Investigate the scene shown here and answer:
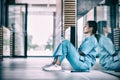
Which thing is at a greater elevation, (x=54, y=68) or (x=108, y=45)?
(x=108, y=45)

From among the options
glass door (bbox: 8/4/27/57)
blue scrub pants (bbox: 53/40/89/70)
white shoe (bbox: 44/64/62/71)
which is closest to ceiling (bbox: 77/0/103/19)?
glass door (bbox: 8/4/27/57)

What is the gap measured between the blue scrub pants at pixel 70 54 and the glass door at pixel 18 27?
28.5 feet

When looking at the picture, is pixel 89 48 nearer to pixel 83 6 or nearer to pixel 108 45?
pixel 108 45

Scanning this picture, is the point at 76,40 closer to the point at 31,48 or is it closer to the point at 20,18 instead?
the point at 20,18

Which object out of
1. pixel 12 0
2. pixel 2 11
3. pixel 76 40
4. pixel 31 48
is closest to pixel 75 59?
pixel 76 40

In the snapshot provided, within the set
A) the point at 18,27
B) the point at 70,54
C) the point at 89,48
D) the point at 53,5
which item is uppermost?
the point at 53,5

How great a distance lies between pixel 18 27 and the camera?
45.6ft

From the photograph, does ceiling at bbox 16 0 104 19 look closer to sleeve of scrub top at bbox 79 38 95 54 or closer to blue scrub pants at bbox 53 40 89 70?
blue scrub pants at bbox 53 40 89 70

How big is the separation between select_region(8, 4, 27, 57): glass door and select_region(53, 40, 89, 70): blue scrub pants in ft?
28.5

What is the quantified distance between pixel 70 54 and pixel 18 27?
9.03 m

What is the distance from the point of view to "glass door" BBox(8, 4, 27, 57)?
13.7 m

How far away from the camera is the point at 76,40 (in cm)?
970

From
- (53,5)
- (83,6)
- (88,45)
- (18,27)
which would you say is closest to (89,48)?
(88,45)

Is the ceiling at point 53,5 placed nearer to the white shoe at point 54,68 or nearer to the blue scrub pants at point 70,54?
the white shoe at point 54,68
